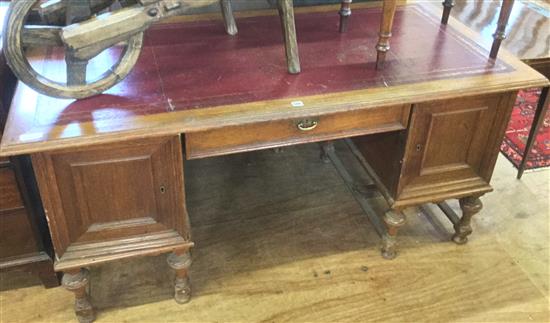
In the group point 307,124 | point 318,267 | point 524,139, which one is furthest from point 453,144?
point 524,139

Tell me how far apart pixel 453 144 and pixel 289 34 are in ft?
1.80

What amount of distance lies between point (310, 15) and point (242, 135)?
2.11ft

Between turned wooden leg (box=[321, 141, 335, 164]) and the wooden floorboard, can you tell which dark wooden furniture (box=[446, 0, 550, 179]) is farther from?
turned wooden leg (box=[321, 141, 335, 164])

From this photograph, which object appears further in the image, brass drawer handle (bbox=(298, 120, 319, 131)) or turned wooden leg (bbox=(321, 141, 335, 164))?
turned wooden leg (bbox=(321, 141, 335, 164))

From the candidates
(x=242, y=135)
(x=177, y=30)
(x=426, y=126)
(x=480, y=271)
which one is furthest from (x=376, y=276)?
(x=177, y=30)

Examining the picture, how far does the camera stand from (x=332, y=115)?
1394mm

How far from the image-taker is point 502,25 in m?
1.50

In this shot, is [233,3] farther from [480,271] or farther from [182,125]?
[480,271]

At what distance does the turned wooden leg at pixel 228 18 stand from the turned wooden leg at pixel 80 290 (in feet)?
2.57

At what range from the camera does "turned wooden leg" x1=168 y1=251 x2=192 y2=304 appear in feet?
5.02

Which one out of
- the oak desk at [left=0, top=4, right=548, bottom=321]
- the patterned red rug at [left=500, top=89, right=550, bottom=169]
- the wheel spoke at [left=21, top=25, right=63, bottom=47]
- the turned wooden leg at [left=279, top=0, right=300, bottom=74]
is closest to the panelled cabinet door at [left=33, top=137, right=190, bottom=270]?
the oak desk at [left=0, top=4, right=548, bottom=321]

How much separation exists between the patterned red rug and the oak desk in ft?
2.26

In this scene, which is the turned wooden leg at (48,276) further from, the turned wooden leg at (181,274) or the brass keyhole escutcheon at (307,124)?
the brass keyhole escutcheon at (307,124)

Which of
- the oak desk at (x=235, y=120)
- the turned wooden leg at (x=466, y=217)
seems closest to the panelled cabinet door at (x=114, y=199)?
the oak desk at (x=235, y=120)
